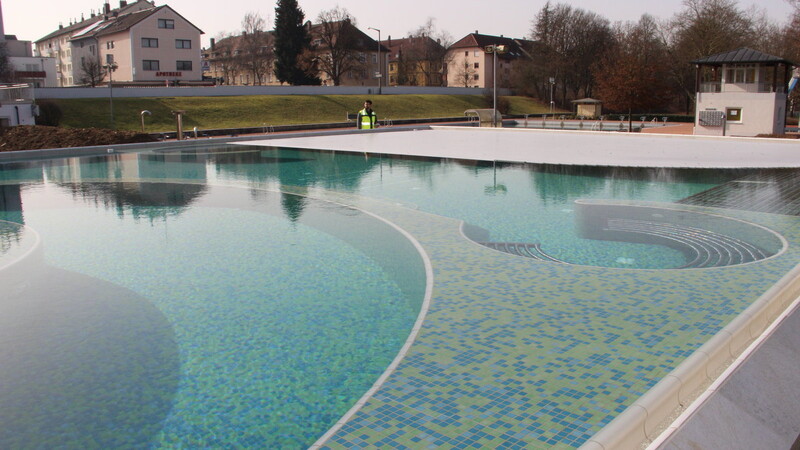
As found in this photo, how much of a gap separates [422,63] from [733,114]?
53686 millimetres

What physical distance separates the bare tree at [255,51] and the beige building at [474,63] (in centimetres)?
2503

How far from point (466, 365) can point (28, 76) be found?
62585 mm

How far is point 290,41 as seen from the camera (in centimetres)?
6156

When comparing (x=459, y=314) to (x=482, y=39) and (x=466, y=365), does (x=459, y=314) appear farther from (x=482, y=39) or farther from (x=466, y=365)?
(x=482, y=39)

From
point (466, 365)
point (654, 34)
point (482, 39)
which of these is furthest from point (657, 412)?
point (482, 39)

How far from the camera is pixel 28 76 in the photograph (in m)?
56.7

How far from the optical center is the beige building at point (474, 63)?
8762 cm

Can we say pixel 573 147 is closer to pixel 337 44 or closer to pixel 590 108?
pixel 590 108

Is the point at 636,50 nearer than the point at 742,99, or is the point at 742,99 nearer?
the point at 742,99

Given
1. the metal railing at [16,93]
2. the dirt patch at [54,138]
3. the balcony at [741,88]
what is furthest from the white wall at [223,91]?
the balcony at [741,88]

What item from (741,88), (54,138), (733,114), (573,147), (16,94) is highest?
(16,94)

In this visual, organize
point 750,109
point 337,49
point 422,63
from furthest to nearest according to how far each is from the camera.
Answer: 1. point 422,63
2. point 337,49
3. point 750,109

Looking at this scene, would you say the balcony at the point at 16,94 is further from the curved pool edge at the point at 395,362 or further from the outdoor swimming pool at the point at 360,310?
the curved pool edge at the point at 395,362

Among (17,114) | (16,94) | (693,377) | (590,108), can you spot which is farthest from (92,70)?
(693,377)
